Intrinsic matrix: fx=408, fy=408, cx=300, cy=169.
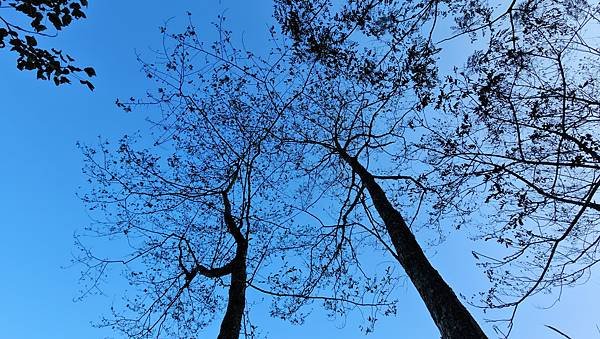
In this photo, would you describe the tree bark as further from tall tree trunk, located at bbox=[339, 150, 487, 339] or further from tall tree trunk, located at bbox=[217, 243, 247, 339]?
tall tree trunk, located at bbox=[339, 150, 487, 339]

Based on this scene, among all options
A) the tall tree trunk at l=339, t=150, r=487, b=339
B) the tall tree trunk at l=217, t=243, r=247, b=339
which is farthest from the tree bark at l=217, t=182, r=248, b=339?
the tall tree trunk at l=339, t=150, r=487, b=339

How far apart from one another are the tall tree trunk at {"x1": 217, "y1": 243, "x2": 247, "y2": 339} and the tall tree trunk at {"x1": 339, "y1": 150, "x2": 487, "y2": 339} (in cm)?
226

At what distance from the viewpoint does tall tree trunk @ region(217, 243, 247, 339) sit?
17.3ft

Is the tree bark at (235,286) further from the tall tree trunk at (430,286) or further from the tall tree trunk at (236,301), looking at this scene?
the tall tree trunk at (430,286)

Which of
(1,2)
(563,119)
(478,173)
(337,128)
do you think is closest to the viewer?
(1,2)

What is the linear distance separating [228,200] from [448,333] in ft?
14.6

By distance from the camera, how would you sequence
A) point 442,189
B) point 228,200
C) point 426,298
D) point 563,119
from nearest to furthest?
1. point 426,298
2. point 563,119
3. point 442,189
4. point 228,200

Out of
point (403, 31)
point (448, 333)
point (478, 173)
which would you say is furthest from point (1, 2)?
point (478, 173)

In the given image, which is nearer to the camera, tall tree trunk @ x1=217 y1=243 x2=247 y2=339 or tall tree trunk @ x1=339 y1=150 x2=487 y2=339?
tall tree trunk @ x1=339 y1=150 x2=487 y2=339

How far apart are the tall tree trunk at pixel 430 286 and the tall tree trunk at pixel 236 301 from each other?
7.41ft

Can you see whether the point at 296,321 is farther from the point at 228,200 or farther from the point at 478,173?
the point at 478,173

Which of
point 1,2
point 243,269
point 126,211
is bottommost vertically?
point 1,2

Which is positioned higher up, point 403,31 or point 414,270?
point 403,31

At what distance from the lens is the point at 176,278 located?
6.85m
